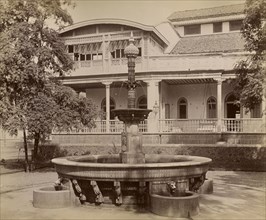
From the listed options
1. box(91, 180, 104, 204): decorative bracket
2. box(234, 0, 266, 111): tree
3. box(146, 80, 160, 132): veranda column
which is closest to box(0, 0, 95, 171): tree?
box(234, 0, 266, 111): tree

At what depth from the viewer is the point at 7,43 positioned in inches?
657

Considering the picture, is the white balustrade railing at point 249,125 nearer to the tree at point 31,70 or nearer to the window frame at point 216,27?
the tree at point 31,70

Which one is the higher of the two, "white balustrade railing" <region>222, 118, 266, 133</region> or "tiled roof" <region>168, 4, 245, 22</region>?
"tiled roof" <region>168, 4, 245, 22</region>

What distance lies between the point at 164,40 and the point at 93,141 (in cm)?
921

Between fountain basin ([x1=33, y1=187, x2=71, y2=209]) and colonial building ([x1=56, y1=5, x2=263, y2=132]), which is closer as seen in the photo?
fountain basin ([x1=33, y1=187, x2=71, y2=209])

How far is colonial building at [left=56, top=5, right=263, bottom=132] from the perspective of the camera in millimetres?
25984

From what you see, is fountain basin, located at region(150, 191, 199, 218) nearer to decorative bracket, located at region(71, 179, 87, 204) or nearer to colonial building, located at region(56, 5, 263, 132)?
decorative bracket, located at region(71, 179, 87, 204)

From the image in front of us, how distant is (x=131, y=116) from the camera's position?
1157 centimetres

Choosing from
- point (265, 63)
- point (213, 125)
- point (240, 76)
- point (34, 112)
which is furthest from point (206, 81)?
point (34, 112)

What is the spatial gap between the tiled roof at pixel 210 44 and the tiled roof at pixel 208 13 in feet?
5.18

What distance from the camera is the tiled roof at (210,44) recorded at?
29.2 m

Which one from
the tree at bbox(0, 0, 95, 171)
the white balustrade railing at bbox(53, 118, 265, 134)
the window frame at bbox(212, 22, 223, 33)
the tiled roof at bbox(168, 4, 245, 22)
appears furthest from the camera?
the window frame at bbox(212, 22, 223, 33)

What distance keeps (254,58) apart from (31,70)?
9.00 metres

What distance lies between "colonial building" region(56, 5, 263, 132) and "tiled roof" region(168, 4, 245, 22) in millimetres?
77
